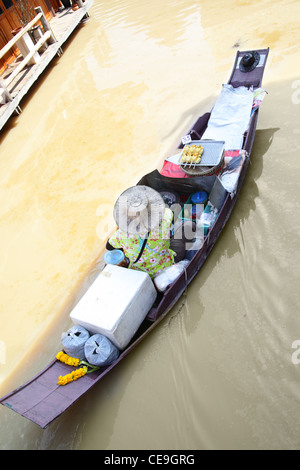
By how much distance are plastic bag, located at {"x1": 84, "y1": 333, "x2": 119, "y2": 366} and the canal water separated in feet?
2.07

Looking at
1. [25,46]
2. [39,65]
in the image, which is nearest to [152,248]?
[39,65]

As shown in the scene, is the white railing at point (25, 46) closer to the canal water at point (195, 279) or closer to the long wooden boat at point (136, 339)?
the canal water at point (195, 279)

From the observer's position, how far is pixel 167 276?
13.2 feet

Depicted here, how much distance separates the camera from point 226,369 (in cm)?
360

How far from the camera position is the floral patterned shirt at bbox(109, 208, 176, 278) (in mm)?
3738

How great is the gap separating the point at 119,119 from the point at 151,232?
19.2 feet

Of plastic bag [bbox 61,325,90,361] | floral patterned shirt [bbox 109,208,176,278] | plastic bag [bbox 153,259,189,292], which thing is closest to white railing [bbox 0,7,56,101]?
floral patterned shirt [bbox 109,208,176,278]

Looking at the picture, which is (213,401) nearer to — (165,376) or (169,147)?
(165,376)

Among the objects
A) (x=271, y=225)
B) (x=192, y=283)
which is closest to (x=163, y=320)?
(x=192, y=283)

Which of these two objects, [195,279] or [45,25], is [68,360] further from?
[45,25]

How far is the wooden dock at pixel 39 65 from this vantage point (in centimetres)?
938

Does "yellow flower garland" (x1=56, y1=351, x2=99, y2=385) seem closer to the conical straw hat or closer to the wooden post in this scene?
the conical straw hat

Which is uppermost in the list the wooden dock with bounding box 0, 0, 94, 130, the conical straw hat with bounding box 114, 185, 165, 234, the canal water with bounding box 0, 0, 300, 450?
the wooden dock with bounding box 0, 0, 94, 130
